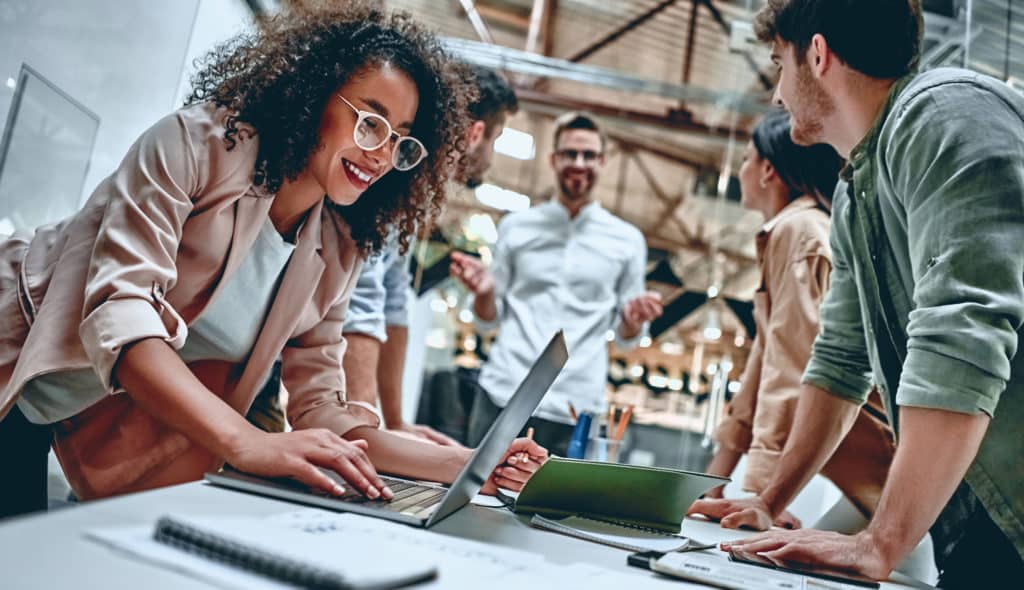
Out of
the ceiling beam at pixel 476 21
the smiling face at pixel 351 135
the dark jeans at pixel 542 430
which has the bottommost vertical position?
the dark jeans at pixel 542 430

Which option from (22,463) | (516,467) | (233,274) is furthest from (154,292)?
(516,467)

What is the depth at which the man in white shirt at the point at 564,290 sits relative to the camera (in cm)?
280

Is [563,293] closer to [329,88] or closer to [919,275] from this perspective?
[329,88]

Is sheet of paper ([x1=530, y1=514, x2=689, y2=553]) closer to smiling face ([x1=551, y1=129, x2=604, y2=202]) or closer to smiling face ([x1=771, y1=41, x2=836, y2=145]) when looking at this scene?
smiling face ([x1=771, y1=41, x2=836, y2=145])

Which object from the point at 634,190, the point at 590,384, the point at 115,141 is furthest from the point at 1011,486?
the point at 634,190

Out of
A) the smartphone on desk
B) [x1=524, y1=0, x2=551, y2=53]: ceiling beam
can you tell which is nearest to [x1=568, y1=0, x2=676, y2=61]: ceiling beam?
[x1=524, y1=0, x2=551, y2=53]: ceiling beam

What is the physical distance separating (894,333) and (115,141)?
1.52 metres

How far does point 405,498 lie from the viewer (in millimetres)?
944

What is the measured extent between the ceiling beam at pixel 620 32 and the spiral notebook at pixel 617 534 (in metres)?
6.25

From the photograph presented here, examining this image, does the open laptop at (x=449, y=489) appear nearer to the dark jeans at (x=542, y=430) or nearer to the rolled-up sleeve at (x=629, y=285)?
the dark jeans at (x=542, y=430)

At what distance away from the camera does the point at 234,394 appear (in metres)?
1.27

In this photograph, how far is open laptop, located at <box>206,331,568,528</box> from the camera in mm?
796

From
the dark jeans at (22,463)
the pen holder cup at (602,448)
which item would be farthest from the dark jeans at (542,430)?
the dark jeans at (22,463)

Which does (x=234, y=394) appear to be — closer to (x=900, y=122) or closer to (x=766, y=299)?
(x=900, y=122)
